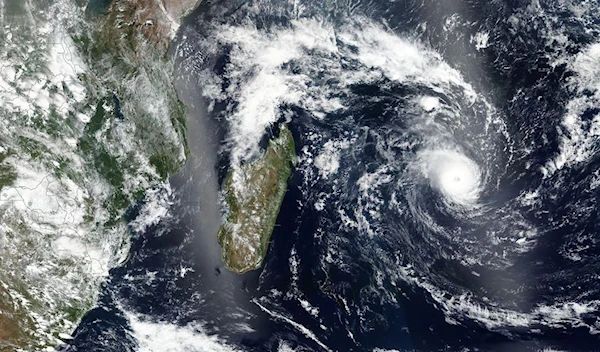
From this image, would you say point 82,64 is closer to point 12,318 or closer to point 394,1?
point 12,318

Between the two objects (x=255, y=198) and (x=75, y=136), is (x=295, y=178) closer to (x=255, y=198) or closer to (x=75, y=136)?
(x=255, y=198)

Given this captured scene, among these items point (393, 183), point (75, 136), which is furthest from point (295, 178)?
point (75, 136)

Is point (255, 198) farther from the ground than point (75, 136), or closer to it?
closer to it

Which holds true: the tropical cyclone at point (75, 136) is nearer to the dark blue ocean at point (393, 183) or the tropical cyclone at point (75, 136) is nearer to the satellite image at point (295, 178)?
the satellite image at point (295, 178)

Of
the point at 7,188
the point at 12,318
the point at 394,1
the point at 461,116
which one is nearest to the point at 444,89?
the point at 461,116

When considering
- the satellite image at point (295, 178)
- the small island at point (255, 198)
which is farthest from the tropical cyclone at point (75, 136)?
the small island at point (255, 198)
